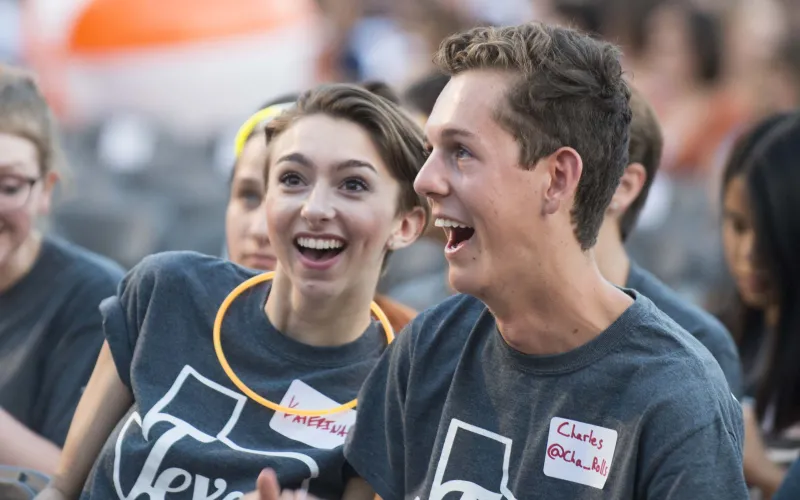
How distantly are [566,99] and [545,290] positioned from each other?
0.32 m

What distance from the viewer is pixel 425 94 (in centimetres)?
394

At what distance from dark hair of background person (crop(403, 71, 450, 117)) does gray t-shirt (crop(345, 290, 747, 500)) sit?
1.55 meters

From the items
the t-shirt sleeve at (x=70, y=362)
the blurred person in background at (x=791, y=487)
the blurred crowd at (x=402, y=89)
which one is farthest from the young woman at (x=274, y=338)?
the blurred crowd at (x=402, y=89)

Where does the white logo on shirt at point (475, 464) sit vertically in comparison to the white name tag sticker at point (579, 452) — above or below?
below

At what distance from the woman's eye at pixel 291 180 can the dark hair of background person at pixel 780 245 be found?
1.39 meters

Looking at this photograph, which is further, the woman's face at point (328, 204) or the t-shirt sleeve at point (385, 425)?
the woman's face at point (328, 204)

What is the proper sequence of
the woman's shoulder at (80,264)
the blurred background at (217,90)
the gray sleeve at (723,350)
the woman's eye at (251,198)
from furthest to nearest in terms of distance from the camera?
the blurred background at (217,90) → the woman's eye at (251,198) → the woman's shoulder at (80,264) → the gray sleeve at (723,350)

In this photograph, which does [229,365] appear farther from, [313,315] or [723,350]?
[723,350]

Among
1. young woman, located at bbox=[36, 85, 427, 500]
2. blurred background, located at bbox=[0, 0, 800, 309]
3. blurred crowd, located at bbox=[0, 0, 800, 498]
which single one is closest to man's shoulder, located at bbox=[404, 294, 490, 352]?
young woman, located at bbox=[36, 85, 427, 500]

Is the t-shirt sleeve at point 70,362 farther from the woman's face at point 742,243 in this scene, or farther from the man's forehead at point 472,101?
the woman's face at point 742,243

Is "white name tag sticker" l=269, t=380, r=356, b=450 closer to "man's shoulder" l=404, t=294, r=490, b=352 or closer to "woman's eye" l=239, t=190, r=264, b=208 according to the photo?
"man's shoulder" l=404, t=294, r=490, b=352

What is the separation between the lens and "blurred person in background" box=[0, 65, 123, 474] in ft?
10.4

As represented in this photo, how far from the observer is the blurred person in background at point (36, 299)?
124 inches

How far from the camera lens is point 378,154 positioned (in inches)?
107
